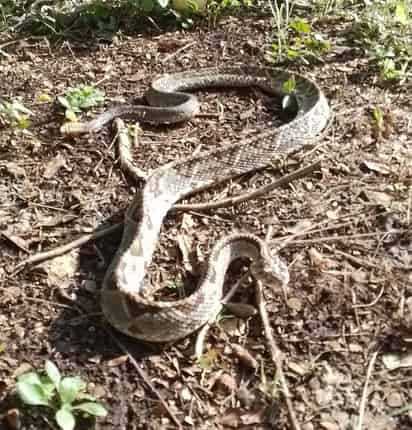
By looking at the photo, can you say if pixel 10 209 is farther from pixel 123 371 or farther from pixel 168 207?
pixel 123 371

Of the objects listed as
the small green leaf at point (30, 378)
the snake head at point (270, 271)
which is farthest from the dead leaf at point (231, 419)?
the small green leaf at point (30, 378)

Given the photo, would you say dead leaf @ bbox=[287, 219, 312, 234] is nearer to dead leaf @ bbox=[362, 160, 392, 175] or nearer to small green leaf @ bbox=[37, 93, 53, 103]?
dead leaf @ bbox=[362, 160, 392, 175]

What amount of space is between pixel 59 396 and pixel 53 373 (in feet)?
0.48

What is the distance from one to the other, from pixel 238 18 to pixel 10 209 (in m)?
4.59

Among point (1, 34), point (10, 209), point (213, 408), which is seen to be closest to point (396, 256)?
point (213, 408)

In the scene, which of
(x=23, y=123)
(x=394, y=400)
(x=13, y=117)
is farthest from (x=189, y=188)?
(x=394, y=400)

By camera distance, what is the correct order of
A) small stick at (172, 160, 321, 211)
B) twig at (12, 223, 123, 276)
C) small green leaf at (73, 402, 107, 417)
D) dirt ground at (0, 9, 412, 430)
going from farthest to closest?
small stick at (172, 160, 321, 211) → twig at (12, 223, 123, 276) → dirt ground at (0, 9, 412, 430) → small green leaf at (73, 402, 107, 417)

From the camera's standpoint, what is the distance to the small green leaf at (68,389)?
380 centimetres

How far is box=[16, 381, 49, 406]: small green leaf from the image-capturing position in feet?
12.2

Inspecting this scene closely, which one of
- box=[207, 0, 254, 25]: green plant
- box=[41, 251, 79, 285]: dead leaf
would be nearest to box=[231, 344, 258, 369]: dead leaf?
box=[41, 251, 79, 285]: dead leaf

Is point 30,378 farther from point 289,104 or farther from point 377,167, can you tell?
point 289,104

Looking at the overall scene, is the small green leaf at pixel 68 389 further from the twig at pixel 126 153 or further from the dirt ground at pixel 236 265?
the twig at pixel 126 153

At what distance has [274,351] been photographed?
14.0 feet

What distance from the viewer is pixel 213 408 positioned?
13.2 ft
